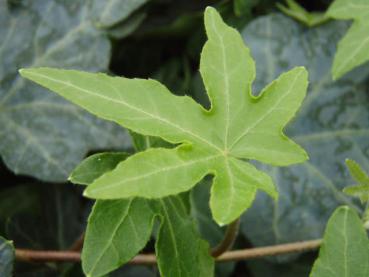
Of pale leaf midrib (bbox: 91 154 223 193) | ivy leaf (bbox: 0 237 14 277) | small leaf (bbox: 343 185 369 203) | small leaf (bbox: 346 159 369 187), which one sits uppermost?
pale leaf midrib (bbox: 91 154 223 193)

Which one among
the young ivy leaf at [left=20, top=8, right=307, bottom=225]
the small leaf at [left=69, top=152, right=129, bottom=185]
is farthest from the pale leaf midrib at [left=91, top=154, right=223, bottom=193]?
the small leaf at [left=69, top=152, right=129, bottom=185]

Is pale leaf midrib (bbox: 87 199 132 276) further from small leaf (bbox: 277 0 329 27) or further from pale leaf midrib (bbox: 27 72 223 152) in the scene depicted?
small leaf (bbox: 277 0 329 27)

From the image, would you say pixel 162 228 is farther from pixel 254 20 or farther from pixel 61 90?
pixel 254 20

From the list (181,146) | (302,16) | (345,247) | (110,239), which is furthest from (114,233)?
(302,16)

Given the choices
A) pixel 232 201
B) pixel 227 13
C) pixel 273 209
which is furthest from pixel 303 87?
pixel 227 13

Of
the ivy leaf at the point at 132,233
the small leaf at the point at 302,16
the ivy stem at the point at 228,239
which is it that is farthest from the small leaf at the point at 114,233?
the small leaf at the point at 302,16

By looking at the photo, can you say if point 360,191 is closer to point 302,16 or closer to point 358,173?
point 358,173
